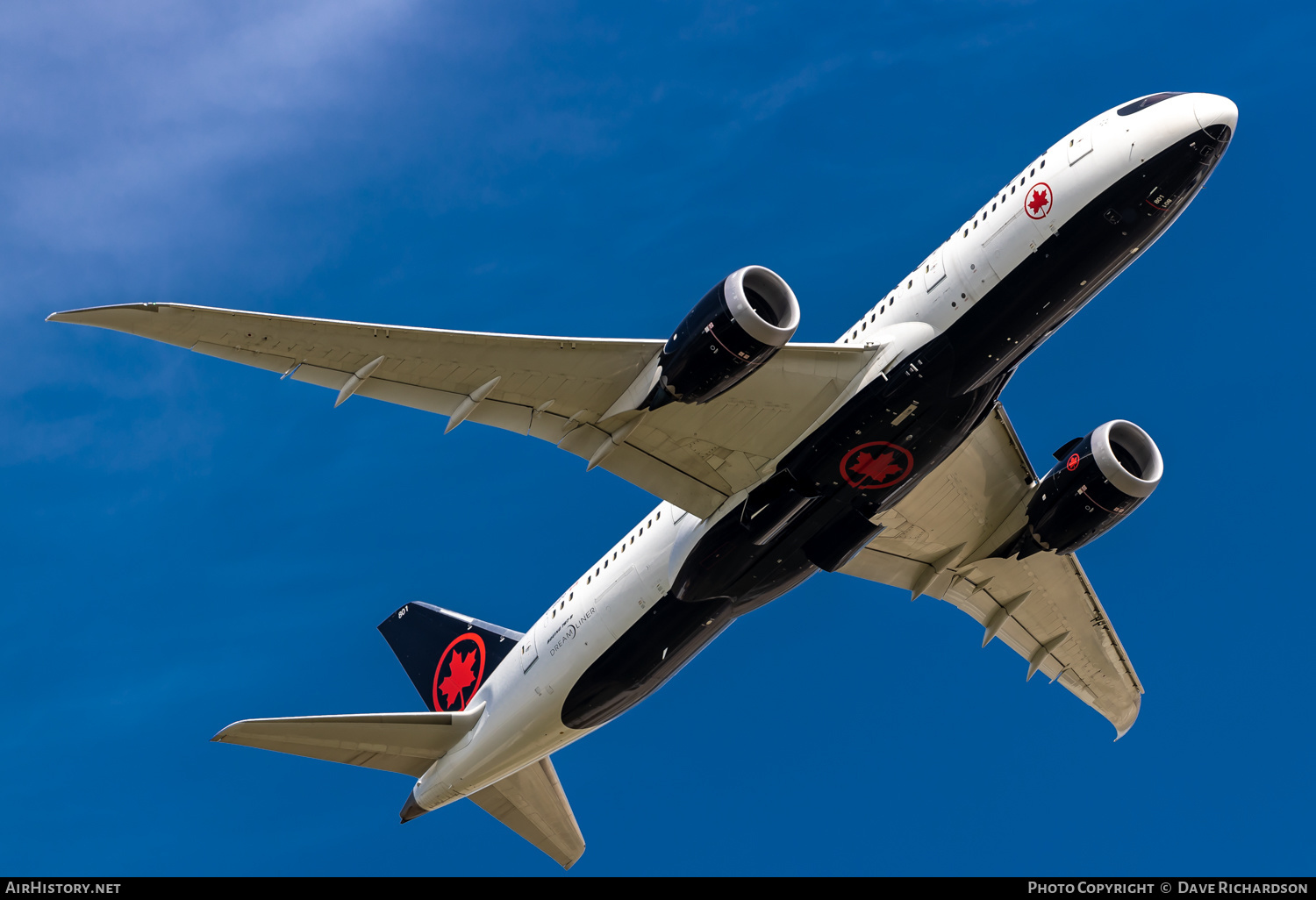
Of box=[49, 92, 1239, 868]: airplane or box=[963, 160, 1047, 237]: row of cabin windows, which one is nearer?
box=[49, 92, 1239, 868]: airplane

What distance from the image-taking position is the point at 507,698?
2391 centimetres

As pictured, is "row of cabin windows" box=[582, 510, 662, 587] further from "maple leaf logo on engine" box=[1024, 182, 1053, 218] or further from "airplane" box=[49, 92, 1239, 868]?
"maple leaf logo on engine" box=[1024, 182, 1053, 218]

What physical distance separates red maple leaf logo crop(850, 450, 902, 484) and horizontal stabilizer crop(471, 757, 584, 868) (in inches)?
418

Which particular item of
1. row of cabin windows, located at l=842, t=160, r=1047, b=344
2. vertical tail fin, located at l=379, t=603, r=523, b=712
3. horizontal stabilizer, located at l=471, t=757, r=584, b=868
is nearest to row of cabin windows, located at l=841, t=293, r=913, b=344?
row of cabin windows, located at l=842, t=160, r=1047, b=344

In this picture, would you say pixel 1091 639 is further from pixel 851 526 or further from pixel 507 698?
pixel 507 698

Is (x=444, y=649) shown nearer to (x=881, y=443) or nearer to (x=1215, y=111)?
(x=881, y=443)

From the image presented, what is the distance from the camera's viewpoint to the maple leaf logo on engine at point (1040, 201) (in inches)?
737

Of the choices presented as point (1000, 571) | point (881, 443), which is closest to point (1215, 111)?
point (881, 443)

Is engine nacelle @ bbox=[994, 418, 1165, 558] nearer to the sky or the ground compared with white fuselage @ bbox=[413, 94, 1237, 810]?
nearer to the ground

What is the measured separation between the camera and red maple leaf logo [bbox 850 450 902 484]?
20156 mm

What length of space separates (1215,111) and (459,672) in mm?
18886

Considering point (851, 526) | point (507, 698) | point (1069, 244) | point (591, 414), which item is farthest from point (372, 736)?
point (1069, 244)

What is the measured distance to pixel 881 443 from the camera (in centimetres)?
1997

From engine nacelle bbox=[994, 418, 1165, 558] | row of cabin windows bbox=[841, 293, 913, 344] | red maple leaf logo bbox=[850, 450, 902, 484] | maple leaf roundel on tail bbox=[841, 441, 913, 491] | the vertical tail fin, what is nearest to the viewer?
maple leaf roundel on tail bbox=[841, 441, 913, 491]
